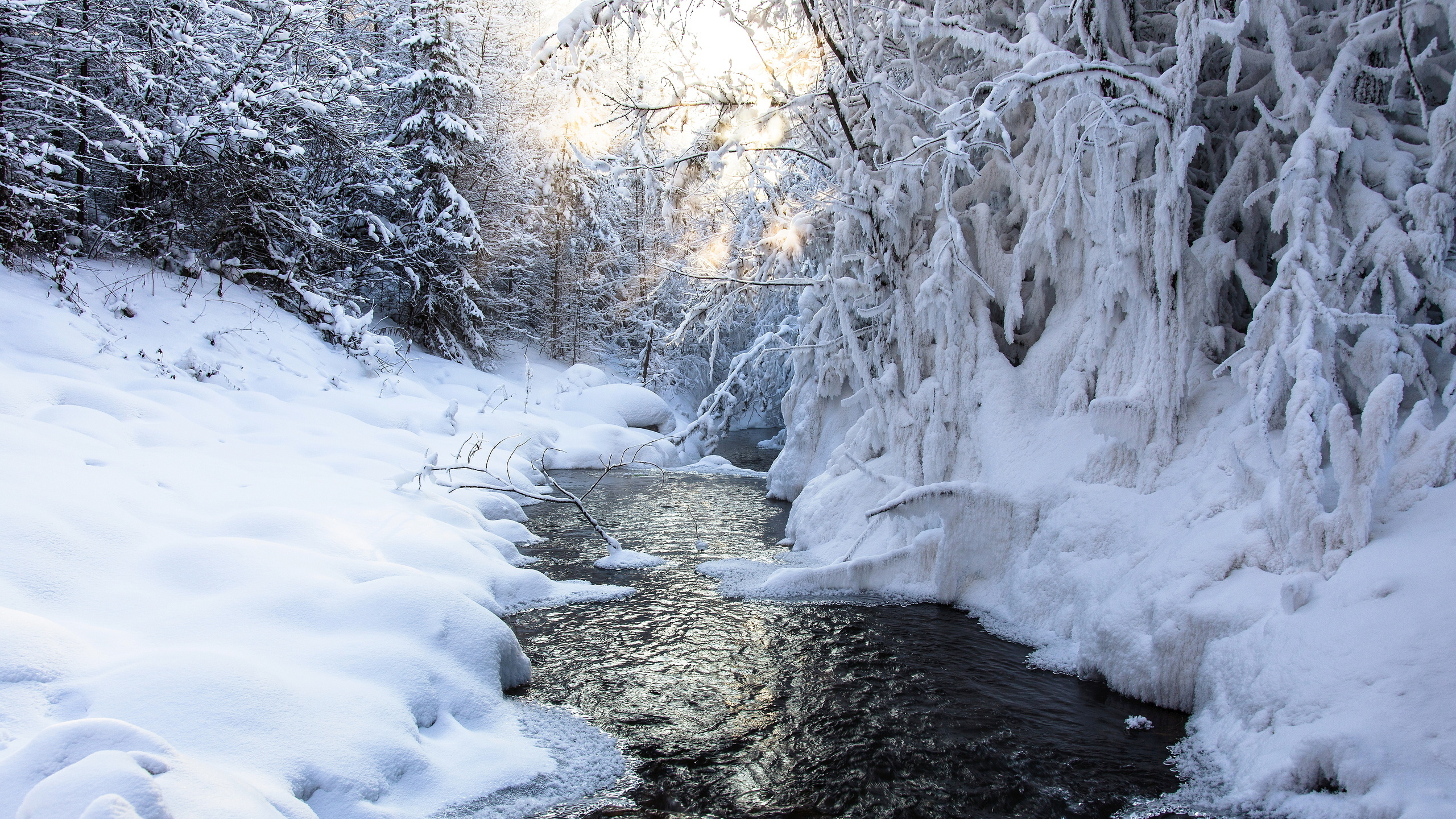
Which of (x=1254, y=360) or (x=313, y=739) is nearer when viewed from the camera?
(x=313, y=739)

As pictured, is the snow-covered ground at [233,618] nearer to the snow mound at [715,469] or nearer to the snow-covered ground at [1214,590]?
the snow-covered ground at [1214,590]

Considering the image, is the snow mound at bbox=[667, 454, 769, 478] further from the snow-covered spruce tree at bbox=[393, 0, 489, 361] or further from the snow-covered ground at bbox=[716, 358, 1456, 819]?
the snow-covered ground at bbox=[716, 358, 1456, 819]

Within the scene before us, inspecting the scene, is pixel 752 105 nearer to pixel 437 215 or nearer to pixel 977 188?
pixel 977 188

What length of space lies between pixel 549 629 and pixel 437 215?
588 inches

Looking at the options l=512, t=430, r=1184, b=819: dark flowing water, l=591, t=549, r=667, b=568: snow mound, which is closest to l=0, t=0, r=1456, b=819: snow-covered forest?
l=512, t=430, r=1184, b=819: dark flowing water

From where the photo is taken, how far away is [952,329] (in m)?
7.25

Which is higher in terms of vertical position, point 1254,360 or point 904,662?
point 1254,360

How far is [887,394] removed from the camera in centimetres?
820

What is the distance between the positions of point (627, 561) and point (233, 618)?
434 cm

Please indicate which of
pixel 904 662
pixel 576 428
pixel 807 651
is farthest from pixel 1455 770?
pixel 576 428

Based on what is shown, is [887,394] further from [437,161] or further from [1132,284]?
[437,161]

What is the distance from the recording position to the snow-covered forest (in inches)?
136

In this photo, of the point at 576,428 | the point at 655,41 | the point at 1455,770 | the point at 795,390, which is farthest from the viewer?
the point at 655,41

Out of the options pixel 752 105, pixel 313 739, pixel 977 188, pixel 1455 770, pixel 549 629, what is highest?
pixel 752 105
